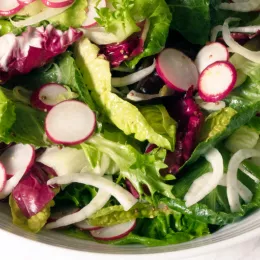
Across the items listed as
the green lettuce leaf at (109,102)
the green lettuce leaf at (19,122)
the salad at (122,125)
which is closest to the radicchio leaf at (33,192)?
the salad at (122,125)

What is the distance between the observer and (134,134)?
73.0 inches

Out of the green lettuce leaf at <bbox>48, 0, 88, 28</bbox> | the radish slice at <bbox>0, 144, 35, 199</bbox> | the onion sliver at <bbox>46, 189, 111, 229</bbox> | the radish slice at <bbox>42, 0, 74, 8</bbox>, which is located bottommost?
the onion sliver at <bbox>46, 189, 111, 229</bbox>

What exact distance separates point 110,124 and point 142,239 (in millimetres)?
444

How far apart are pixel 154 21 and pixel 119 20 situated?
0.49 ft

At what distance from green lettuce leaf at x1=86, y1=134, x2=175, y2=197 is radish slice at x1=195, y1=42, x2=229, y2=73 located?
0.42 metres

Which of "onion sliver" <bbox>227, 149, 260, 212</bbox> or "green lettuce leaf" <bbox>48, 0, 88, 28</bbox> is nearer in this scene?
"onion sliver" <bbox>227, 149, 260, 212</bbox>

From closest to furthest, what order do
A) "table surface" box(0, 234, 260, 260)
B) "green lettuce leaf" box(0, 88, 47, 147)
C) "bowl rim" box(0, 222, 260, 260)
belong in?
"bowl rim" box(0, 222, 260, 260), "green lettuce leaf" box(0, 88, 47, 147), "table surface" box(0, 234, 260, 260)

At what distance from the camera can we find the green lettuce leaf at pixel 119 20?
5.91ft

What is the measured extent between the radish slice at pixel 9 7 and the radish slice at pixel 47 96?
0.32m

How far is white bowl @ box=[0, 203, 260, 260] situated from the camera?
1.68 m

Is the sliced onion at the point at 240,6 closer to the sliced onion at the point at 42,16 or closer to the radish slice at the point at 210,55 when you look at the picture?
the radish slice at the point at 210,55

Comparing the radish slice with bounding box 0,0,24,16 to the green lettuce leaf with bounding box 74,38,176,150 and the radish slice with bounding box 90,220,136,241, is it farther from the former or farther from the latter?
the radish slice with bounding box 90,220,136,241

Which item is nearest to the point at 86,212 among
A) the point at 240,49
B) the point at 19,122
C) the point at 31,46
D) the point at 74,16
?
the point at 19,122

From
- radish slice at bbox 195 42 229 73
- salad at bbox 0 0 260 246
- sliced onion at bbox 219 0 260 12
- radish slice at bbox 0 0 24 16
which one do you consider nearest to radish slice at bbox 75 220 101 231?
salad at bbox 0 0 260 246
